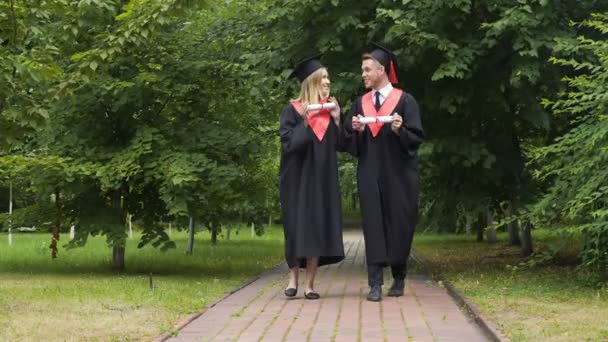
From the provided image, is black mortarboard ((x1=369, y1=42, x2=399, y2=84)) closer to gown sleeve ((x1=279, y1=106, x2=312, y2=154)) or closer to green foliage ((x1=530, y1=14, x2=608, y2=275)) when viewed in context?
gown sleeve ((x1=279, y1=106, x2=312, y2=154))

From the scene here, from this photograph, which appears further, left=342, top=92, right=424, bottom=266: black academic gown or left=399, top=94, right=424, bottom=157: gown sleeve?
left=342, top=92, right=424, bottom=266: black academic gown

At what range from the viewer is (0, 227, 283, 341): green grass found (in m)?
7.43

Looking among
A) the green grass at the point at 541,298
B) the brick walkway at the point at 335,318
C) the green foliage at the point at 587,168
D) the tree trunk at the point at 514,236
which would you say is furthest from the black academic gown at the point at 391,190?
the tree trunk at the point at 514,236

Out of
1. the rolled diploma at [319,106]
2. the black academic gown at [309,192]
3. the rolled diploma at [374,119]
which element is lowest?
the black academic gown at [309,192]

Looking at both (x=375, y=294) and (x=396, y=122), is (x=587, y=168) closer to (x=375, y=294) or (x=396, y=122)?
(x=396, y=122)

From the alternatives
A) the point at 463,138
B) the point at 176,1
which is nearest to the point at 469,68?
the point at 463,138

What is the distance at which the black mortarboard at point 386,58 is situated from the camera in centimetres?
946

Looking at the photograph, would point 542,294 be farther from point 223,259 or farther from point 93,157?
point 223,259

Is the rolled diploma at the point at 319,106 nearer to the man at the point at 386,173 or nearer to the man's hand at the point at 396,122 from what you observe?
the man at the point at 386,173

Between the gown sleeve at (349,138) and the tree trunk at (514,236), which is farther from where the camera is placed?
the tree trunk at (514,236)

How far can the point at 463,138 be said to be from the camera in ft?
41.1

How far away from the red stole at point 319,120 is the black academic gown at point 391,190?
0.25m

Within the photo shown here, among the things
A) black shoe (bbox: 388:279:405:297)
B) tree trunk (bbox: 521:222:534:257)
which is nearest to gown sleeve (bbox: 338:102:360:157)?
black shoe (bbox: 388:279:405:297)

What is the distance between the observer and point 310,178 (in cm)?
945
